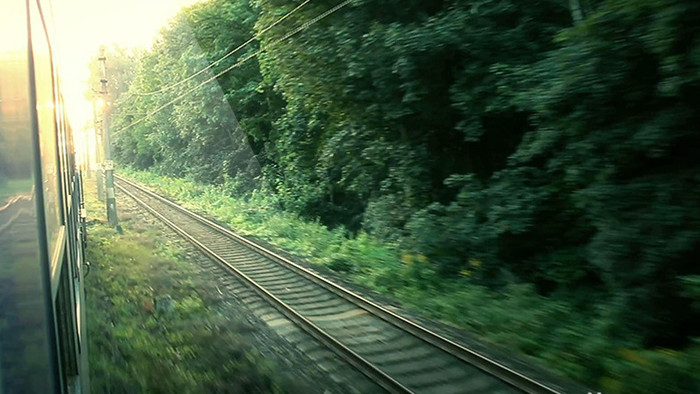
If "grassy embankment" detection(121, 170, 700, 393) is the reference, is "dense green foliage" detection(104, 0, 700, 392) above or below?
above

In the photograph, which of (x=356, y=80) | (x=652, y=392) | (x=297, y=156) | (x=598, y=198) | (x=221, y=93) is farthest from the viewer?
A: (x=221, y=93)

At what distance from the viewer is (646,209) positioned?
20.7 feet

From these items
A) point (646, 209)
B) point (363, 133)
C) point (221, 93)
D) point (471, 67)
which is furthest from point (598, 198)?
point (221, 93)

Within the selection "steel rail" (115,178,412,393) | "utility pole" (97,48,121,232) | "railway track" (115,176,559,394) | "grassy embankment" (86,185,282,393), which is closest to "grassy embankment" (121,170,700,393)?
"railway track" (115,176,559,394)

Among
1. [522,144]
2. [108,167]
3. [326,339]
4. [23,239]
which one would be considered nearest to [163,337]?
[326,339]

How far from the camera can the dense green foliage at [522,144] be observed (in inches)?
235

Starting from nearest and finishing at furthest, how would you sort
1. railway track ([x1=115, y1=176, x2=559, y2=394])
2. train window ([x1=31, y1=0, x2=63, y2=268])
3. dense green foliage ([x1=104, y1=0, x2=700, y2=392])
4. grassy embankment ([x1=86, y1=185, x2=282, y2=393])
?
train window ([x1=31, y1=0, x2=63, y2=268]), railway track ([x1=115, y1=176, x2=559, y2=394]), grassy embankment ([x1=86, y1=185, x2=282, y2=393]), dense green foliage ([x1=104, y1=0, x2=700, y2=392])

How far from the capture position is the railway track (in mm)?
5434

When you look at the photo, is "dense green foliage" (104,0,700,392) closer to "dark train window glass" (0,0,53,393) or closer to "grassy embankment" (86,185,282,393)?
"grassy embankment" (86,185,282,393)

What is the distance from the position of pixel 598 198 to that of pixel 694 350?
6.99ft

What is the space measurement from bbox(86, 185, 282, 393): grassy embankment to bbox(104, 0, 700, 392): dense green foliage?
3534 millimetres

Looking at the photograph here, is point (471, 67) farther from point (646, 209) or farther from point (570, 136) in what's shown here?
point (646, 209)

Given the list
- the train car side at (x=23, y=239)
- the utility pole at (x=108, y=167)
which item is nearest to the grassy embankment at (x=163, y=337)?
the train car side at (x=23, y=239)

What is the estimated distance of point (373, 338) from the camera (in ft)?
22.7
